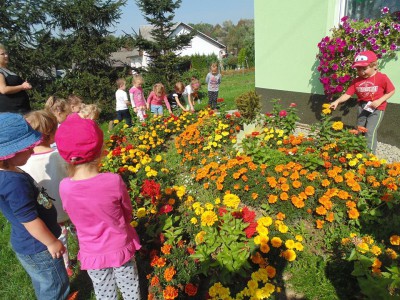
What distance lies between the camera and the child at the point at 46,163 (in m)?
2.16

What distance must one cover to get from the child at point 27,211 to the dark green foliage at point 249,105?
10.5ft

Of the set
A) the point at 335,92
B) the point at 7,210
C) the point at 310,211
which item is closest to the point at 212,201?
the point at 310,211

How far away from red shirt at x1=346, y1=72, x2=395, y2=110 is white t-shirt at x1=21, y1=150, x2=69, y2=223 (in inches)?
140

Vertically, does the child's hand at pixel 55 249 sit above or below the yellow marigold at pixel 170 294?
above

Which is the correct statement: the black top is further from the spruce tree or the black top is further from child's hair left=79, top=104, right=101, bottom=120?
the spruce tree

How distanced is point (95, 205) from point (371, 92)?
11.4ft

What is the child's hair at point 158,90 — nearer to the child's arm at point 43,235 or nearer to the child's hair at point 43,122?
the child's hair at point 43,122

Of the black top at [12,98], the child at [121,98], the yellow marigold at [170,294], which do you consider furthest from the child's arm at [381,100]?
the child at [121,98]

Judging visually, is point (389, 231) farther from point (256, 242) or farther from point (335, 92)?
point (335, 92)

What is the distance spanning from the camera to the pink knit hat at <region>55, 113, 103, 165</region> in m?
1.47

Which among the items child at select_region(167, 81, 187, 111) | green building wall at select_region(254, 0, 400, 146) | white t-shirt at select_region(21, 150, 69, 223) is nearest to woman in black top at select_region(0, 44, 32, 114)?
white t-shirt at select_region(21, 150, 69, 223)

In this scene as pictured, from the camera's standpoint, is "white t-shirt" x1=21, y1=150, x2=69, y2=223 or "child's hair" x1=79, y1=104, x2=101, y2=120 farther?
"child's hair" x1=79, y1=104, x2=101, y2=120

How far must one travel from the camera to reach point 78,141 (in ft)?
4.81

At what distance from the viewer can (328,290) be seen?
2031 mm
